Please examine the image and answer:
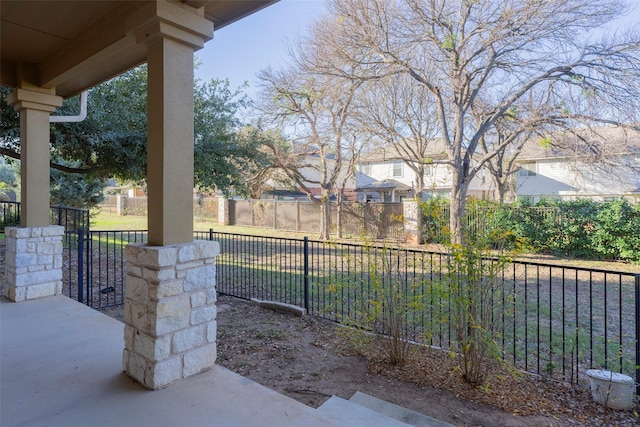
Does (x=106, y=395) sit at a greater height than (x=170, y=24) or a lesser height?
lesser

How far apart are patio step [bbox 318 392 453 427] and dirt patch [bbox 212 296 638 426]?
15 cm

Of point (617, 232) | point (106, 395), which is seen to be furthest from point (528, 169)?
point (106, 395)

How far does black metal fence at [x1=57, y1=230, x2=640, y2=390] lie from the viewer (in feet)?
10.5

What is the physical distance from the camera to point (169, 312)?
7.22 ft

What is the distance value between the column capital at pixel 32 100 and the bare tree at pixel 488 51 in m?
7.34

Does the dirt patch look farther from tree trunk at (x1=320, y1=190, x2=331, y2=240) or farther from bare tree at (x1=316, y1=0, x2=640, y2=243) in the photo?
tree trunk at (x1=320, y1=190, x2=331, y2=240)

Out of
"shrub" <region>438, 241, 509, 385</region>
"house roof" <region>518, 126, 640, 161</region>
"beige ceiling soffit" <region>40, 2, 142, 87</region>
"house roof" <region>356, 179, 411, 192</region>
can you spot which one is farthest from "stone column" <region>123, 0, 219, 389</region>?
"house roof" <region>356, 179, 411, 192</region>

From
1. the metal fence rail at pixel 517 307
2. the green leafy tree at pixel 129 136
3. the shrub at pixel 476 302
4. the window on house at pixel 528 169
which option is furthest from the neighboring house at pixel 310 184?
the shrub at pixel 476 302

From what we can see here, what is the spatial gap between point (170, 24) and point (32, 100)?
2708mm

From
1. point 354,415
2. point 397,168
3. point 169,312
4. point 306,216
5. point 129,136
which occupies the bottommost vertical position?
point 354,415

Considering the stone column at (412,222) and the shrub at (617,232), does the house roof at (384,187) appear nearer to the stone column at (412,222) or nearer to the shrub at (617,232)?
the stone column at (412,222)

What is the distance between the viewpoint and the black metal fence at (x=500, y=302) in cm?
319

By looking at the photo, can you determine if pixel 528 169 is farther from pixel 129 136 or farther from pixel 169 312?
pixel 169 312

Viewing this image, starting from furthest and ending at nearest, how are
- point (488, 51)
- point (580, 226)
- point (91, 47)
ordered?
point (488, 51) → point (580, 226) → point (91, 47)
